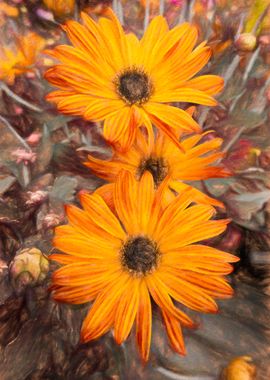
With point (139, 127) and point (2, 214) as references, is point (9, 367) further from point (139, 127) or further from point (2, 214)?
point (139, 127)

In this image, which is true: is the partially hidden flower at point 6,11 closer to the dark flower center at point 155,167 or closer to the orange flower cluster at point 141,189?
the orange flower cluster at point 141,189

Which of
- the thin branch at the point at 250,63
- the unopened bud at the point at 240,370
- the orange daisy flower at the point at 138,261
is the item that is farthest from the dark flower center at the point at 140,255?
the thin branch at the point at 250,63

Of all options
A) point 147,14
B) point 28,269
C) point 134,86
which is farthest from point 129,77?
point 28,269

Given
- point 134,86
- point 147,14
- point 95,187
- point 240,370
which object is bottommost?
point 240,370

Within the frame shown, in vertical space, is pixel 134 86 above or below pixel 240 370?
above

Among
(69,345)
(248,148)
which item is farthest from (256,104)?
(69,345)

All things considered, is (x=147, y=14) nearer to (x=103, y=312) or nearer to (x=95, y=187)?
(x=95, y=187)
